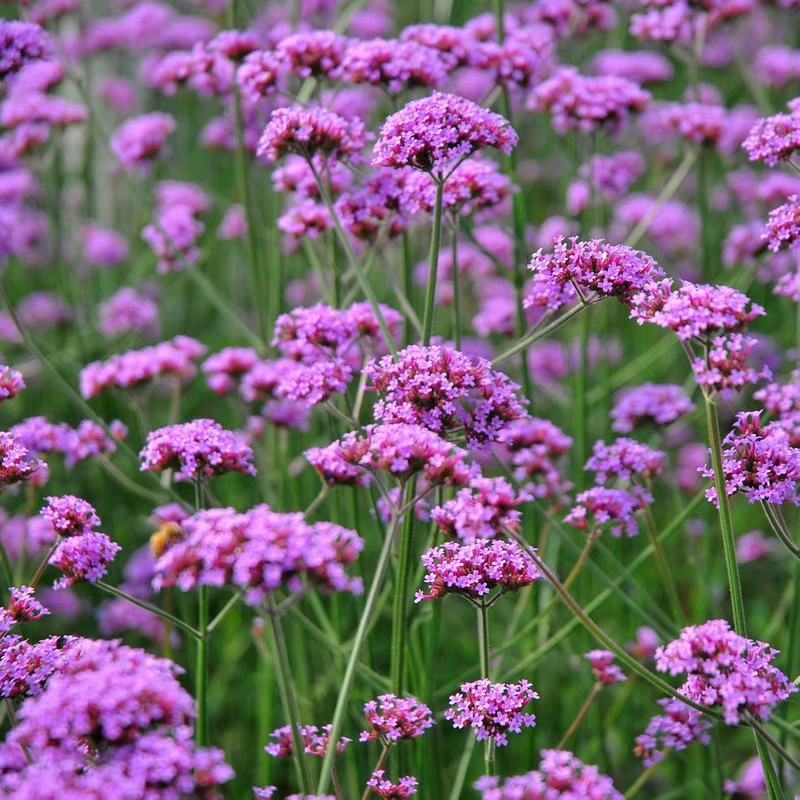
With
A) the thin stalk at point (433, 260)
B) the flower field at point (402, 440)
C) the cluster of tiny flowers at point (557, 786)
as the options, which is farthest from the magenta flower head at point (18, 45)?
the cluster of tiny flowers at point (557, 786)

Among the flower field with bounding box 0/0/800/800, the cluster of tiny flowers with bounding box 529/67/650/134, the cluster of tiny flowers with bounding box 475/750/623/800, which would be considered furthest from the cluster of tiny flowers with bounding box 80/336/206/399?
the cluster of tiny flowers with bounding box 475/750/623/800

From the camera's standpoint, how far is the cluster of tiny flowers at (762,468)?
189cm

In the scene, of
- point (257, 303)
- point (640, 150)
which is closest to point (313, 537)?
point (257, 303)

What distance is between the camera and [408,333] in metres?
2.84

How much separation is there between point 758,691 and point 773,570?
10.1 feet

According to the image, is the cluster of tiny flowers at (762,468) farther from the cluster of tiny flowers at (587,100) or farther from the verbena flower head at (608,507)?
the cluster of tiny flowers at (587,100)

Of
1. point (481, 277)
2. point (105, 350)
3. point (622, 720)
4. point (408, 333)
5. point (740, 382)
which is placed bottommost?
point (622, 720)

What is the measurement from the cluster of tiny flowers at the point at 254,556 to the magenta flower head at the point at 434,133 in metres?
0.84

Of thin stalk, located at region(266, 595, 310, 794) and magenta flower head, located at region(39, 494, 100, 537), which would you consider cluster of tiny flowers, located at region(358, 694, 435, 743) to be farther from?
magenta flower head, located at region(39, 494, 100, 537)

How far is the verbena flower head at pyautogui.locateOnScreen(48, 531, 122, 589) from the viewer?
2033 mm

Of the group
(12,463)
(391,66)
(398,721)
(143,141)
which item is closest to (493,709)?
(398,721)

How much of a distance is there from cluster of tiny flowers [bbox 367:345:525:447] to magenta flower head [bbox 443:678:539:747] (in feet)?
1.46

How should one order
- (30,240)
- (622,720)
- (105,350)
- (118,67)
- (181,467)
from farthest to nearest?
(118,67) → (30,240) → (105,350) → (622,720) → (181,467)

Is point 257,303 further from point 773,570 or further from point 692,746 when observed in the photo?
point 773,570
